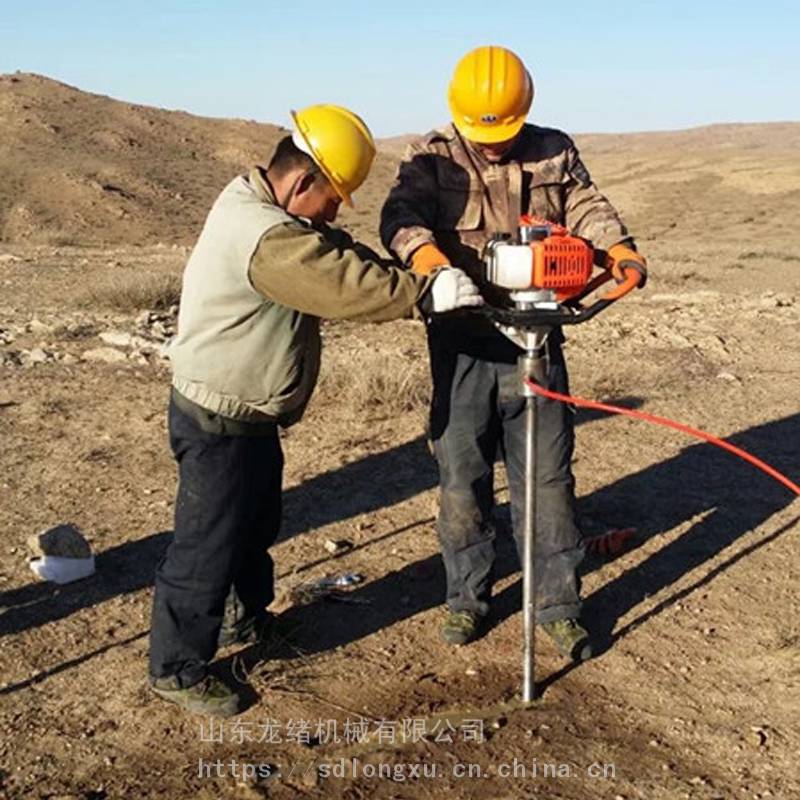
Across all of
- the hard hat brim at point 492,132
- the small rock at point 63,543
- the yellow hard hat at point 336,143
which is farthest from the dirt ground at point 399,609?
the hard hat brim at point 492,132

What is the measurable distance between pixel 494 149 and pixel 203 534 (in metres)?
1.63

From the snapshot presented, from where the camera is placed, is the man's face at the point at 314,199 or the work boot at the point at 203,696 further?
the work boot at the point at 203,696

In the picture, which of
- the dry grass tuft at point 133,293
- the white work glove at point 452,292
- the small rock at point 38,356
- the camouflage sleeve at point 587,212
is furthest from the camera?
the dry grass tuft at point 133,293

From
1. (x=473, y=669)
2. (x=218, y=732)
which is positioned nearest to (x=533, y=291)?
(x=473, y=669)

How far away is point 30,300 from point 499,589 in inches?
276

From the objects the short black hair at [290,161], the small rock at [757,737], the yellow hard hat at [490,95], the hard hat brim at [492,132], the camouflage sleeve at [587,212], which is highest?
the yellow hard hat at [490,95]

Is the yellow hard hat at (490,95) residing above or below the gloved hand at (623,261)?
above

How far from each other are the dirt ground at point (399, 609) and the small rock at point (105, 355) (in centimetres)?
2

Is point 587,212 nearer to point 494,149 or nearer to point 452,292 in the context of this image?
point 494,149

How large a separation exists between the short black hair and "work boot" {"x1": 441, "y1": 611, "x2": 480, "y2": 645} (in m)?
1.80

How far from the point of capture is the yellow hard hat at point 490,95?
3.76 meters

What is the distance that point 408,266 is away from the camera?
3.69 metres

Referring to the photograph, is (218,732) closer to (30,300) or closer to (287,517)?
(287,517)

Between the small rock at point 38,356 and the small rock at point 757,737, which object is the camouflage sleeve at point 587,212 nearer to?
the small rock at point 757,737
